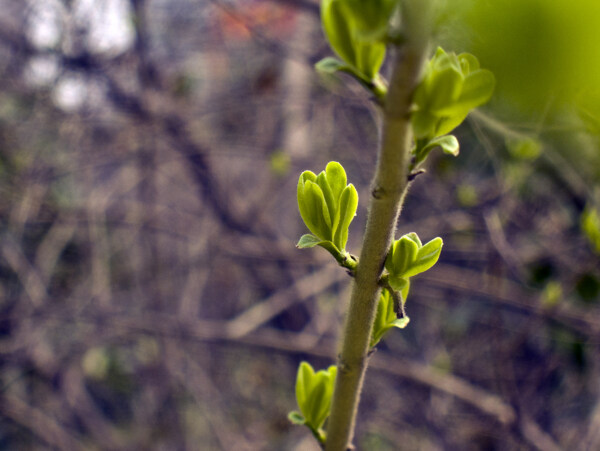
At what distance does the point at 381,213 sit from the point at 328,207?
78 mm

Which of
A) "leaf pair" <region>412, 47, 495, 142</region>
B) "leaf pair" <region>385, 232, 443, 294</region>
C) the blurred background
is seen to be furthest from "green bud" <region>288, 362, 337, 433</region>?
the blurred background

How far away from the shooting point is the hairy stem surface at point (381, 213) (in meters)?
0.28

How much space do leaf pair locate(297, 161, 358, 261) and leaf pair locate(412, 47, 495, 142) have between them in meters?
0.11

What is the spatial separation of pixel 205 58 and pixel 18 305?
90.5 inches

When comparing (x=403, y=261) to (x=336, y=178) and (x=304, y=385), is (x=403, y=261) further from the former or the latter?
(x=304, y=385)

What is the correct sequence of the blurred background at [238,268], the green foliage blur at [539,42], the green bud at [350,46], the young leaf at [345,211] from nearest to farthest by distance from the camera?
the green foliage blur at [539,42]
the green bud at [350,46]
the young leaf at [345,211]
the blurred background at [238,268]

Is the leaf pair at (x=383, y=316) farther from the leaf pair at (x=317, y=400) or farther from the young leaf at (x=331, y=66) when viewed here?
the young leaf at (x=331, y=66)

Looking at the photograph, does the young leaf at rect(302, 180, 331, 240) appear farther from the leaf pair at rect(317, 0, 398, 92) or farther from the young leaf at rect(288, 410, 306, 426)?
the young leaf at rect(288, 410, 306, 426)

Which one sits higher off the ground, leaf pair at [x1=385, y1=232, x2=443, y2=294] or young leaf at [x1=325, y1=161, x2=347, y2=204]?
young leaf at [x1=325, y1=161, x2=347, y2=204]

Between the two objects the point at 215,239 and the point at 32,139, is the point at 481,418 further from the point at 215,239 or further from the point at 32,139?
the point at 32,139

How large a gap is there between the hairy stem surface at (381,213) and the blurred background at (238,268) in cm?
102

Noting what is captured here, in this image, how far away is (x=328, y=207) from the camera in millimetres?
428

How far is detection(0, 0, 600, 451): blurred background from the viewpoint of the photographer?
1.82m

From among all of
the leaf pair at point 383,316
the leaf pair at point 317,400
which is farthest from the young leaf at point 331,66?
the leaf pair at point 317,400
